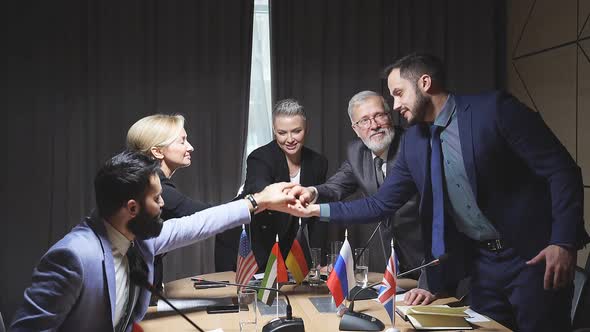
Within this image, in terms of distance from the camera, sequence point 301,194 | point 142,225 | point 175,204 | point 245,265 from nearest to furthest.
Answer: point 142,225 < point 245,265 < point 175,204 < point 301,194

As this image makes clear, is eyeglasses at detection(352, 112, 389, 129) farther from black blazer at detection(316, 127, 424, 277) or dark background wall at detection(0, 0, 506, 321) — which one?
dark background wall at detection(0, 0, 506, 321)

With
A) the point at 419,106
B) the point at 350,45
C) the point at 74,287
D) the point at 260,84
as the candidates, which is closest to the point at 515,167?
the point at 419,106

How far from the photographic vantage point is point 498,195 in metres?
2.45

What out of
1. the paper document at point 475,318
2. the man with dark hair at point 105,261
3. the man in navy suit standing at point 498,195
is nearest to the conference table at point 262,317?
the paper document at point 475,318

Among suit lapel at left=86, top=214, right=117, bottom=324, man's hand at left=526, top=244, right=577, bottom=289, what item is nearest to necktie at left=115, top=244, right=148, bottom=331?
suit lapel at left=86, top=214, right=117, bottom=324

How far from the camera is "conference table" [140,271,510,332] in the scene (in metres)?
2.10

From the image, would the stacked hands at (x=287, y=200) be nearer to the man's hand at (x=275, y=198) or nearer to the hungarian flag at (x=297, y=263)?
the man's hand at (x=275, y=198)

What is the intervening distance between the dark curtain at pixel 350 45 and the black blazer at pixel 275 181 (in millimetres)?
1108

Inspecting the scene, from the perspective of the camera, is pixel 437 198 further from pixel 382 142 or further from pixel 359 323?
pixel 382 142

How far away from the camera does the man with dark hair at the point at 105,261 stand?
174 centimetres

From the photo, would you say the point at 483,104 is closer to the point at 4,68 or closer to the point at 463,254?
the point at 463,254

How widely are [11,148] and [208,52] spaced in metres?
1.80

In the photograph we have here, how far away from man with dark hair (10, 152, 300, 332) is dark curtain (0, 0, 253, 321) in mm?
2674

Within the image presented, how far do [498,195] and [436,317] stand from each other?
2.07 ft
